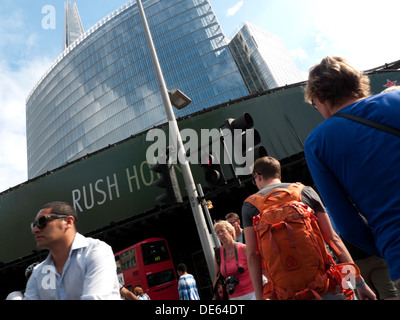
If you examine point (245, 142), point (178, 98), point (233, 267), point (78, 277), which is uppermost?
point (178, 98)

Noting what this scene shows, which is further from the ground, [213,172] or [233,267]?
[213,172]

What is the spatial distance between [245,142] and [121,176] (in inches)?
459

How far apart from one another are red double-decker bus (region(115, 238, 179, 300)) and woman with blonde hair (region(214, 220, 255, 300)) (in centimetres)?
957

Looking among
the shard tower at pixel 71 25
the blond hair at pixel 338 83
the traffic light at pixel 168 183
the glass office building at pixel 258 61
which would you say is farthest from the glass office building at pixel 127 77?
the blond hair at pixel 338 83

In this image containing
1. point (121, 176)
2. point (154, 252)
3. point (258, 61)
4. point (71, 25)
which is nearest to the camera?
point (154, 252)

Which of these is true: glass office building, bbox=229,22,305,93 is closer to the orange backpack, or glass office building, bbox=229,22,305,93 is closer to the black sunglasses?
the orange backpack

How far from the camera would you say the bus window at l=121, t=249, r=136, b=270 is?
1312cm

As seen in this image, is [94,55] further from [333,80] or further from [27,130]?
[333,80]

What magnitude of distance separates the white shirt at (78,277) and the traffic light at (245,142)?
4.01 meters

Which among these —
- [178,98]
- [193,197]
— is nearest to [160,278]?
[193,197]

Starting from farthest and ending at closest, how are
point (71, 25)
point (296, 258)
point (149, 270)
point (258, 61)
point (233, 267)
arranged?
1. point (71, 25)
2. point (258, 61)
3. point (149, 270)
4. point (233, 267)
5. point (296, 258)

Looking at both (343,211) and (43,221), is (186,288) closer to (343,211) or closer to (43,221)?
(43,221)

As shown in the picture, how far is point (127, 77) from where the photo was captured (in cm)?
6906

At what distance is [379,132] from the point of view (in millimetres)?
1315
